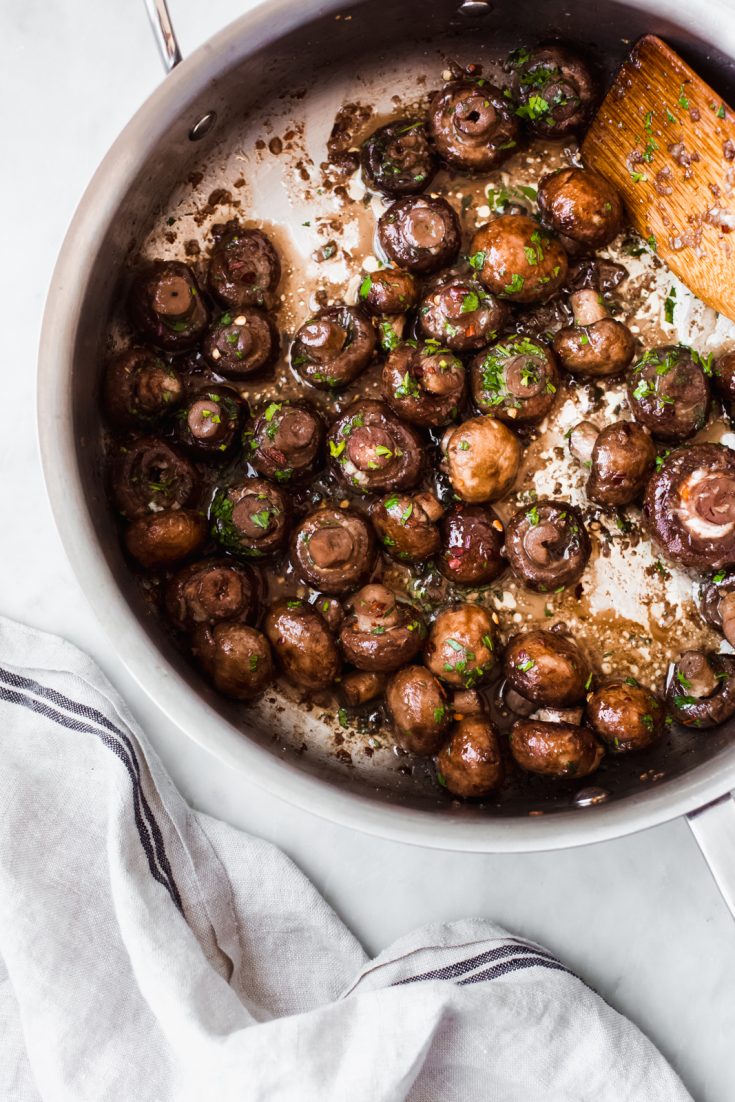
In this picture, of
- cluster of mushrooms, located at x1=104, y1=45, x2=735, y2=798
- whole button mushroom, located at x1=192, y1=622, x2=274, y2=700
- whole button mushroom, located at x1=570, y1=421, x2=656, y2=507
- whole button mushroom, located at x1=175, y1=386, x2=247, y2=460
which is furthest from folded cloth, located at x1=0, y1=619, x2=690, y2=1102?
whole button mushroom, located at x1=570, y1=421, x2=656, y2=507

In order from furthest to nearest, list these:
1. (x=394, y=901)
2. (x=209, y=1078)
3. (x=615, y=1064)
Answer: (x=394, y=901) → (x=615, y=1064) → (x=209, y=1078)

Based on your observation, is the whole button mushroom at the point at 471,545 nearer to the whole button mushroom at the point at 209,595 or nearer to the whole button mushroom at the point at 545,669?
the whole button mushroom at the point at 545,669

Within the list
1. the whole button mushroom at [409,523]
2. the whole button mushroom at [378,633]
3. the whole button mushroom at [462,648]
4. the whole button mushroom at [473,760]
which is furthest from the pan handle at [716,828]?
the whole button mushroom at [409,523]

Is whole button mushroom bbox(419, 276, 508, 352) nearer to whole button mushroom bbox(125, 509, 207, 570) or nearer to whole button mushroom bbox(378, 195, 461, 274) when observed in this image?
whole button mushroom bbox(378, 195, 461, 274)

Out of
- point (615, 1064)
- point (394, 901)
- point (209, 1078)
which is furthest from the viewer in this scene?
point (394, 901)

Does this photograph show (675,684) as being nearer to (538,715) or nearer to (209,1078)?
(538,715)

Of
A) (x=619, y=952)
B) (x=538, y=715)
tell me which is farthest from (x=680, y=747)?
(x=619, y=952)

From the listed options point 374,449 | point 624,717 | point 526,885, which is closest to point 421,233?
point 374,449
